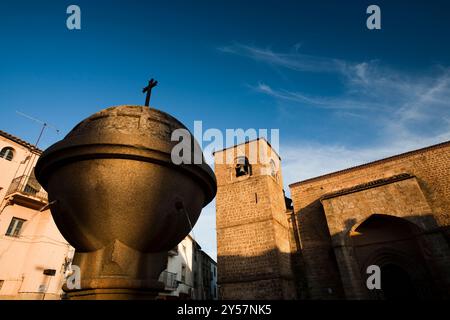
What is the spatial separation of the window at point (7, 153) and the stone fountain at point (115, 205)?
1375cm

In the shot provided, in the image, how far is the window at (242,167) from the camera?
1619 cm

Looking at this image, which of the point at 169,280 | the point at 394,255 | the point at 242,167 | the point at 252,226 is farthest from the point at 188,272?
the point at 394,255

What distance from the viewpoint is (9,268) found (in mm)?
11508

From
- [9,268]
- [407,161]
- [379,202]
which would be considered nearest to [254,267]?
[379,202]

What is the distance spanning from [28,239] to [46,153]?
43.5 ft

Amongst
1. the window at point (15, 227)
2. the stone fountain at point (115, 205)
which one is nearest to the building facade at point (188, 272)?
the window at point (15, 227)

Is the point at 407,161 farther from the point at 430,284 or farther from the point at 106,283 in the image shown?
the point at 106,283

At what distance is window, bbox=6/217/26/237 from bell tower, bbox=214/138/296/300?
9.89m

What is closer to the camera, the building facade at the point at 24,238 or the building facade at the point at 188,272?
the building facade at the point at 24,238

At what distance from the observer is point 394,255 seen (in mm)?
12016

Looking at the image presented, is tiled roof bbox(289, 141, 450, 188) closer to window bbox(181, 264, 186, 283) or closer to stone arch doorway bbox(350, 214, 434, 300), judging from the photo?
stone arch doorway bbox(350, 214, 434, 300)

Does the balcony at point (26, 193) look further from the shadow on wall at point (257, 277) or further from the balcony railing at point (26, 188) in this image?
the shadow on wall at point (257, 277)
